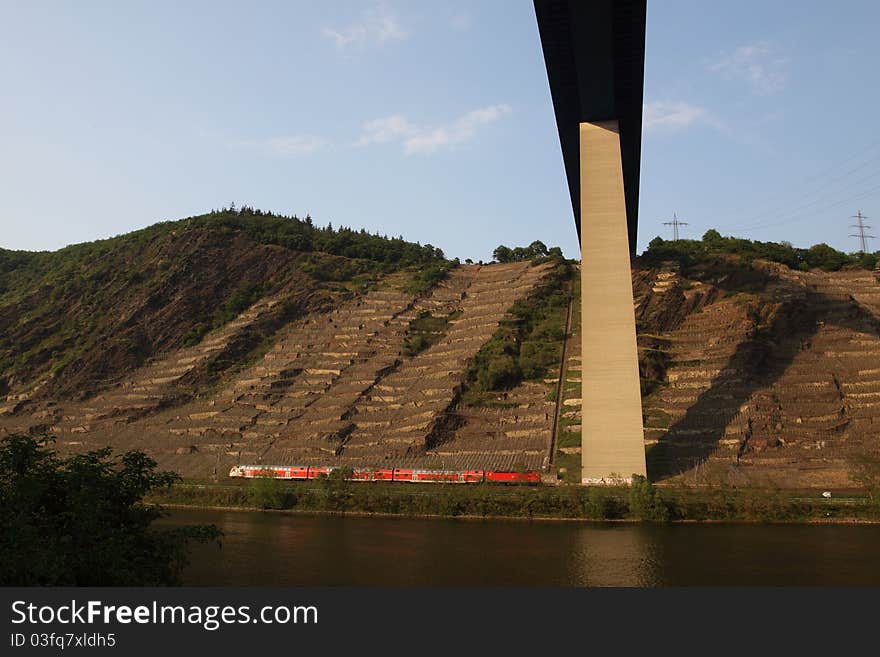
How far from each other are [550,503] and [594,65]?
23.8 metres

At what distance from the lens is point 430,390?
62.3 metres

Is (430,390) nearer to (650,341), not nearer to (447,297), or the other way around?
(650,341)

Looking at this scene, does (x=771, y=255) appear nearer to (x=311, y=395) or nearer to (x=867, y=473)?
(x=867, y=473)

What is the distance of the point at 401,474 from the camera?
48656 mm

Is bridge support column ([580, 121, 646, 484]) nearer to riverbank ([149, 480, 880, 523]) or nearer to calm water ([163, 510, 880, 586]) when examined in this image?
riverbank ([149, 480, 880, 523])

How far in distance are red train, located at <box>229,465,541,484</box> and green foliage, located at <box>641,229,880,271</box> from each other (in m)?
40.0

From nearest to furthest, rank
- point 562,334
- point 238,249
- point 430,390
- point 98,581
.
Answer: point 98,581 → point 430,390 → point 562,334 → point 238,249

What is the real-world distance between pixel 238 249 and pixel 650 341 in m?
58.8

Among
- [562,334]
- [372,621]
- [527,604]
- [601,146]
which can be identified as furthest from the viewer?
[562,334]

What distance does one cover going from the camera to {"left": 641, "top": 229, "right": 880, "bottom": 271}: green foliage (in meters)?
77.4

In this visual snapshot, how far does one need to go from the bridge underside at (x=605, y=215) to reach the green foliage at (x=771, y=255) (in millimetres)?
30492

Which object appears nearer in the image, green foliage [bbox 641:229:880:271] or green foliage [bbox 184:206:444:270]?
green foliage [bbox 641:229:880:271]

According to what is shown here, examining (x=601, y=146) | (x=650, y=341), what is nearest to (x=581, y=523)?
(x=601, y=146)

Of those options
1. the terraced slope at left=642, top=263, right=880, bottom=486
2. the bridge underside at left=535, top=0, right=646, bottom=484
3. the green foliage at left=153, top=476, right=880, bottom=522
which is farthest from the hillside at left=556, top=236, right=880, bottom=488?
the green foliage at left=153, top=476, right=880, bottom=522
